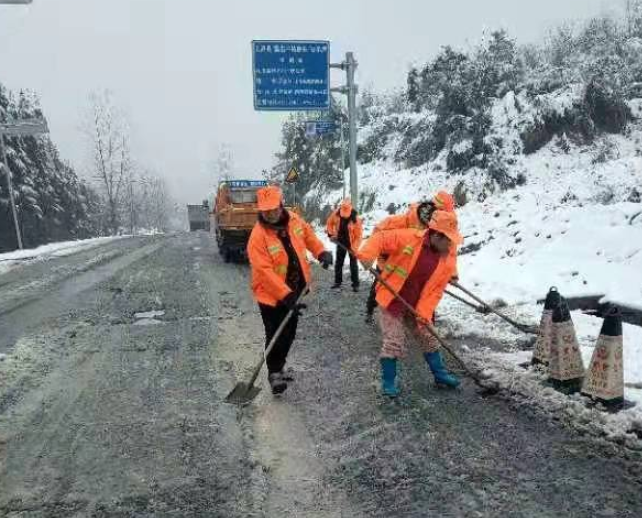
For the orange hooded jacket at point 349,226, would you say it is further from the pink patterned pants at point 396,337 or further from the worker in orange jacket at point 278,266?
the pink patterned pants at point 396,337

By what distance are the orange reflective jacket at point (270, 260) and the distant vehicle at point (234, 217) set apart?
936cm

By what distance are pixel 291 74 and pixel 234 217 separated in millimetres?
4096

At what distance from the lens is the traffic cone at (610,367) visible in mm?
4203

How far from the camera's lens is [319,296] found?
380 inches

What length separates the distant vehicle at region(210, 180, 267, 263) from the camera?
1456cm

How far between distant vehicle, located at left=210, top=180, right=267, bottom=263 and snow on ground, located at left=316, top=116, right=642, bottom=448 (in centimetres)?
584

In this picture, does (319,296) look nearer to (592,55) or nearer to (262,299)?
(262,299)

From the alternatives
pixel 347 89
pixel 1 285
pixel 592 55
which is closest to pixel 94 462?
pixel 1 285

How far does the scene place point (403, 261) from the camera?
474cm

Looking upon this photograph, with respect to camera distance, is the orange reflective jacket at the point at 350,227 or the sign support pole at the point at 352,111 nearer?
the orange reflective jacket at the point at 350,227

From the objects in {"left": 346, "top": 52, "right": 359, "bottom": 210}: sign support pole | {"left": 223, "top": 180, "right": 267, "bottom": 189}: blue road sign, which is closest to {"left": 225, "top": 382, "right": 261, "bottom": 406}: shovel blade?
{"left": 346, "top": 52, "right": 359, "bottom": 210}: sign support pole

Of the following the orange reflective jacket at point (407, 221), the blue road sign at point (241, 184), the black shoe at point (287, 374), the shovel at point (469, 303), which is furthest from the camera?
→ the blue road sign at point (241, 184)

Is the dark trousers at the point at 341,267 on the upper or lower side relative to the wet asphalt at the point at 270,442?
upper

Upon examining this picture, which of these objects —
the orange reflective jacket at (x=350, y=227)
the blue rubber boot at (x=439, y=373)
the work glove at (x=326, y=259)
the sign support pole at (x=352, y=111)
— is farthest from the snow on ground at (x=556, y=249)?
the sign support pole at (x=352, y=111)
